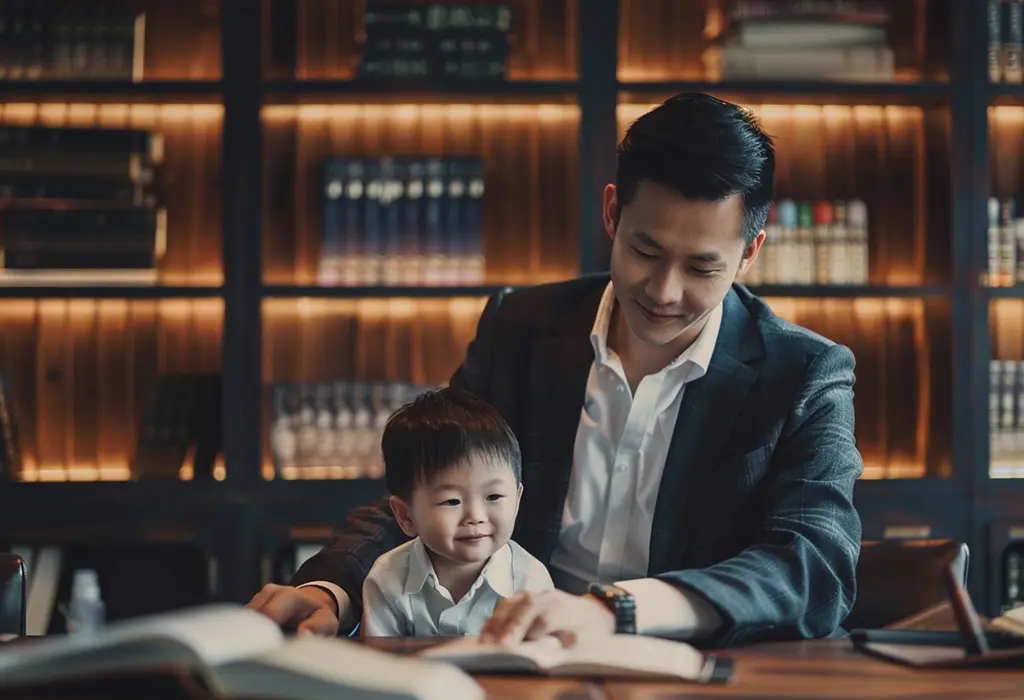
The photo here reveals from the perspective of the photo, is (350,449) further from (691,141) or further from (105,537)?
(691,141)

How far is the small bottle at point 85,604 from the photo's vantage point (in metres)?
3.13

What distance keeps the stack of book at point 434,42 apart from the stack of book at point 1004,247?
1.38 metres

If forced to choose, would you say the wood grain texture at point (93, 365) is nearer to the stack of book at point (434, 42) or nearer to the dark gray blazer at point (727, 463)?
the stack of book at point (434, 42)

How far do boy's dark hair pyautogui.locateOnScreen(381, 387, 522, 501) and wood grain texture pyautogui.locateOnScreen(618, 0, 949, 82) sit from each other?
1931 mm

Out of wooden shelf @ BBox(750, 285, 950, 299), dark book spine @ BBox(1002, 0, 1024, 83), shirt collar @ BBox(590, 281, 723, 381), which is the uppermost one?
dark book spine @ BBox(1002, 0, 1024, 83)

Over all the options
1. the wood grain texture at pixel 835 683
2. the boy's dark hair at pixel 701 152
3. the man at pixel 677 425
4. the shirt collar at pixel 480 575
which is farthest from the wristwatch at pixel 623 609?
the boy's dark hair at pixel 701 152

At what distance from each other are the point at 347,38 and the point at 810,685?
268 centimetres

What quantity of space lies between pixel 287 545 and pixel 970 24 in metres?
2.22

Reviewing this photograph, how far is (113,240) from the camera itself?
130 inches

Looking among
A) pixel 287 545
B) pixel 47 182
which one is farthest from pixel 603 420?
pixel 47 182

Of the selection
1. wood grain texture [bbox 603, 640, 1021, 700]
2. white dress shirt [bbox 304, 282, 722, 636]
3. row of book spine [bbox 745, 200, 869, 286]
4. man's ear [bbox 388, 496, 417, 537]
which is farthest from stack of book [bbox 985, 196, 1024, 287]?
wood grain texture [bbox 603, 640, 1021, 700]

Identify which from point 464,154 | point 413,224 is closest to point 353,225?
point 413,224

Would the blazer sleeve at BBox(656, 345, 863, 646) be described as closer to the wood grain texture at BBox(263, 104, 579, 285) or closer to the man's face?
the man's face

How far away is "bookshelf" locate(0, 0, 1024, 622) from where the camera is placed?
3.21 meters
